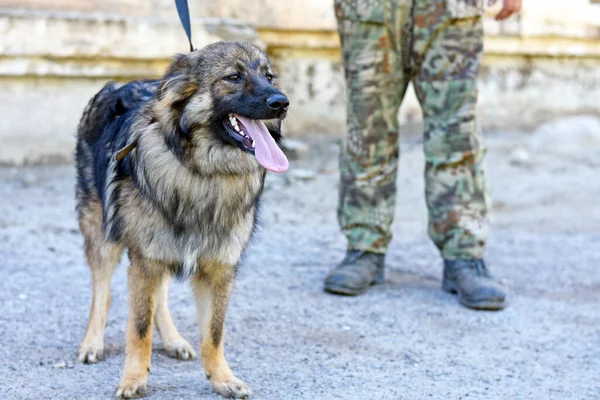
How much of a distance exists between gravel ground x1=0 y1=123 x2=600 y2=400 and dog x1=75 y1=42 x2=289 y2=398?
0.24 m

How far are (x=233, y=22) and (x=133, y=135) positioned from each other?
4146 millimetres

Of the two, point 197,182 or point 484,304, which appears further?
point 484,304

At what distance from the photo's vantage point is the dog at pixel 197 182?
318cm

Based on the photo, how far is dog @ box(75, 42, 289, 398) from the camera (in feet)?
10.4

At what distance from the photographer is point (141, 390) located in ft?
10.4

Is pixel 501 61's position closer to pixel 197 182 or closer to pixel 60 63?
pixel 60 63

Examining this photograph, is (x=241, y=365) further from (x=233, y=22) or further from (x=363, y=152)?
(x=233, y=22)

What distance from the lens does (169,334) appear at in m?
3.72

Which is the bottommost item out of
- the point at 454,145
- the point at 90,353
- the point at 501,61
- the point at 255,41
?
the point at 90,353

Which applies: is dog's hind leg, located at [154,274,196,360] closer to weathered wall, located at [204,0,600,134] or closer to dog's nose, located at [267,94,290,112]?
dog's nose, located at [267,94,290,112]

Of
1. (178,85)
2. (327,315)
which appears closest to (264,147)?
(178,85)

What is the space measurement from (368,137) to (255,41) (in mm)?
2972

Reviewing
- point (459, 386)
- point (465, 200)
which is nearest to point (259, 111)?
point (459, 386)

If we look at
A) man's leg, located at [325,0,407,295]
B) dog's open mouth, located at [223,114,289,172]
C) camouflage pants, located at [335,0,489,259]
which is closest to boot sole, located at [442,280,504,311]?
camouflage pants, located at [335,0,489,259]
